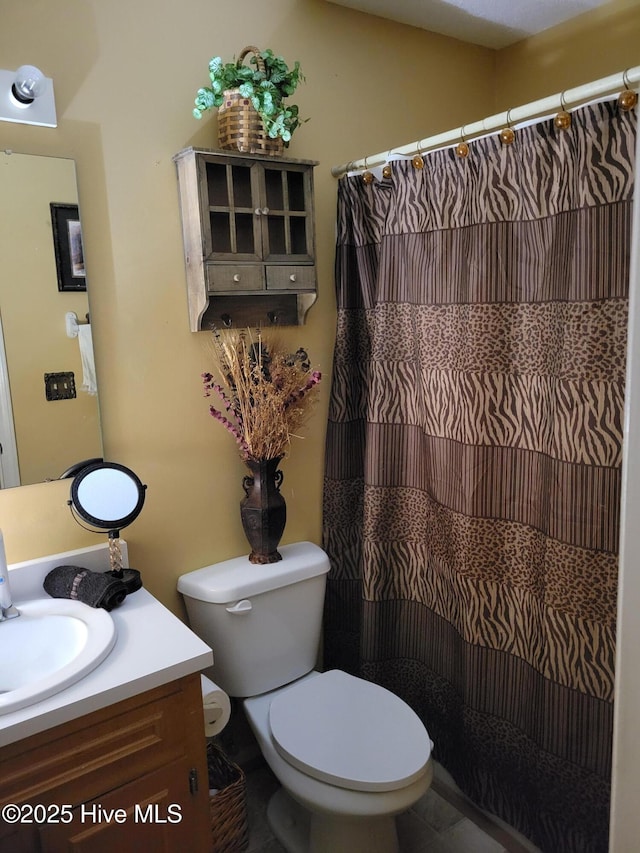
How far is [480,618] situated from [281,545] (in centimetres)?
67

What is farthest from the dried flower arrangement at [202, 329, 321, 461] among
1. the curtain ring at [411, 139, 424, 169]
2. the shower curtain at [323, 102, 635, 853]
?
the curtain ring at [411, 139, 424, 169]

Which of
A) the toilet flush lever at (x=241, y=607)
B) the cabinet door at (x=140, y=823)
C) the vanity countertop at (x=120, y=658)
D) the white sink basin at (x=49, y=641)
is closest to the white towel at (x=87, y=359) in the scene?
the vanity countertop at (x=120, y=658)

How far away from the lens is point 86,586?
155cm

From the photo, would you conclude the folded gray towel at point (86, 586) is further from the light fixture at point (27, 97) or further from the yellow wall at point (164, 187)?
the light fixture at point (27, 97)

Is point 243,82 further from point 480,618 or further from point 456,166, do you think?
point 480,618

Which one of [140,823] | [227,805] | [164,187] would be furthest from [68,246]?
[227,805]

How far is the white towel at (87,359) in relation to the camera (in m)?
1.64

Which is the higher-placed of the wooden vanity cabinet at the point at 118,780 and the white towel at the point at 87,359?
the white towel at the point at 87,359

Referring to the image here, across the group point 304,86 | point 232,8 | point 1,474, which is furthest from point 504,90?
point 1,474

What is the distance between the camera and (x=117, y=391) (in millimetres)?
1727

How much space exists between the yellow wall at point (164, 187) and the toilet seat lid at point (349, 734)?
1.56ft

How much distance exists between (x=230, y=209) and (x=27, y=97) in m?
0.53

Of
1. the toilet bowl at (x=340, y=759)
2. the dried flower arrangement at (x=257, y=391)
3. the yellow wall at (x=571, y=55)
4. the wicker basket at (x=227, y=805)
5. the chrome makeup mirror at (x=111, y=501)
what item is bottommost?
the wicker basket at (x=227, y=805)

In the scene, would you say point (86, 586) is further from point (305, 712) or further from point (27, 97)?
point (27, 97)
